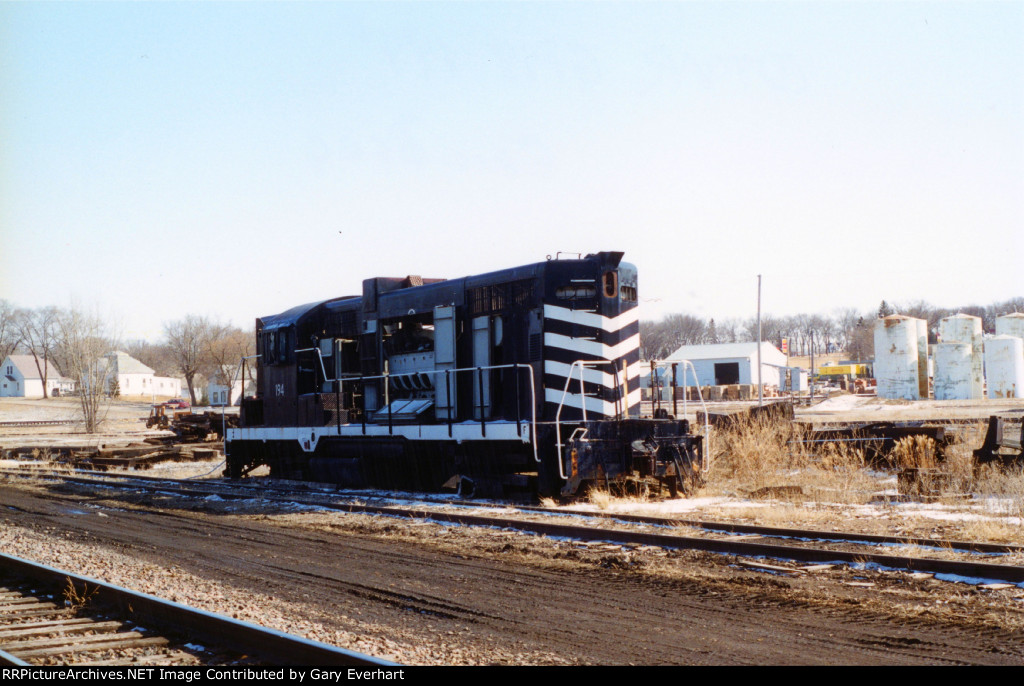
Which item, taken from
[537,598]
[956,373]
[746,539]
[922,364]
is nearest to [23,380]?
[922,364]

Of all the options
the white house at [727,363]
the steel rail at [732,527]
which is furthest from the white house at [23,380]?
the steel rail at [732,527]

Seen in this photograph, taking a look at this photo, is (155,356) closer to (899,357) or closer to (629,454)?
(899,357)

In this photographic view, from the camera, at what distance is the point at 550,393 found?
38.7ft

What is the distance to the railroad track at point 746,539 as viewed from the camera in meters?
6.39

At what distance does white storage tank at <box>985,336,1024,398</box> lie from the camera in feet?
144

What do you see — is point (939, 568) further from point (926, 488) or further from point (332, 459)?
point (332, 459)

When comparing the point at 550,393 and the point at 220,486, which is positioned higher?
the point at 550,393

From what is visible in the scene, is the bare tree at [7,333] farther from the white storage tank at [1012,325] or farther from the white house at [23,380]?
the white storage tank at [1012,325]

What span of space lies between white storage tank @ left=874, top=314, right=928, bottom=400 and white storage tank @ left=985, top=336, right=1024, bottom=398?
3.20 metres

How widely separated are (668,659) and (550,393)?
24.2ft

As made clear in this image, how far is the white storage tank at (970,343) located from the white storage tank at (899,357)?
1089 mm

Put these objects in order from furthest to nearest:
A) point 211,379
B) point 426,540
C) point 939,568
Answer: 1. point 211,379
2. point 426,540
3. point 939,568

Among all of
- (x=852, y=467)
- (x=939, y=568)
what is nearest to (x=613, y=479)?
(x=852, y=467)

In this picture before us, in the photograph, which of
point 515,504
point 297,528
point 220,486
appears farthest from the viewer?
point 220,486
